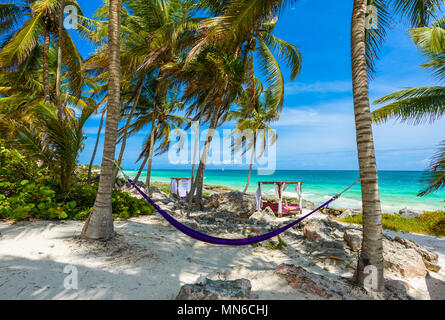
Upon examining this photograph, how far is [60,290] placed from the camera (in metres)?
1.95

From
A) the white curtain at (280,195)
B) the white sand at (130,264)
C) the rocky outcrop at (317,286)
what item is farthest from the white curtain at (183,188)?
the rocky outcrop at (317,286)

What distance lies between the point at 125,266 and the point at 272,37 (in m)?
7.58

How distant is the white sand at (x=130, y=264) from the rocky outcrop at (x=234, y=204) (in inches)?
142

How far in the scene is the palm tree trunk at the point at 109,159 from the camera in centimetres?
316

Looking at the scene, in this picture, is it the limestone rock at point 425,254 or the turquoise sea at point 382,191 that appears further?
the turquoise sea at point 382,191

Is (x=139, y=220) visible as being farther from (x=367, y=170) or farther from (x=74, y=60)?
(x=74, y=60)

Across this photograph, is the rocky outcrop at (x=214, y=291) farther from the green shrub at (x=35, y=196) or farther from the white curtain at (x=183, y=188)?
the white curtain at (x=183, y=188)

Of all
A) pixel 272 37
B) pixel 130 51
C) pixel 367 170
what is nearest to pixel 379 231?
pixel 367 170

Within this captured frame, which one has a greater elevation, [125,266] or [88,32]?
[88,32]

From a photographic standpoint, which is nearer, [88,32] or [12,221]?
[12,221]

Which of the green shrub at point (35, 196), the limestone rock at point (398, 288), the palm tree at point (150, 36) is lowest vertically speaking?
the limestone rock at point (398, 288)

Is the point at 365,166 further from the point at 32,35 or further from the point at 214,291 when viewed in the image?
the point at 32,35

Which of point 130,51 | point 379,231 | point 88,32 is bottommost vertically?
point 379,231
